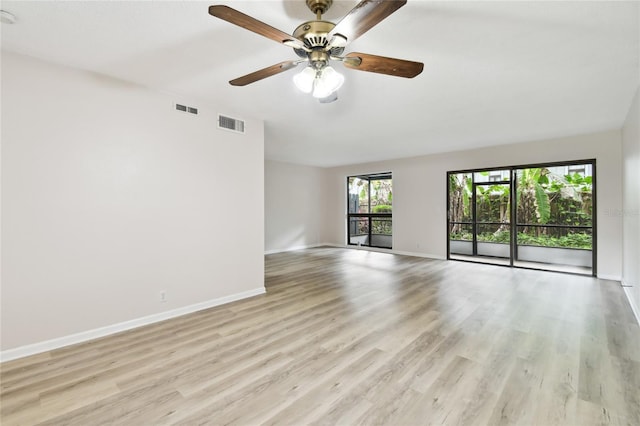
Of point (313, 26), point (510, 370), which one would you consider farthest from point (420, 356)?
point (313, 26)

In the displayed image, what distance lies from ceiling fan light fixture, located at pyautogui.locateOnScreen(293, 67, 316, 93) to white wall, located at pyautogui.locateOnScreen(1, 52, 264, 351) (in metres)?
1.99

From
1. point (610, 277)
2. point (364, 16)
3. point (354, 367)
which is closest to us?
point (364, 16)

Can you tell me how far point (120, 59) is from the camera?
2504 millimetres

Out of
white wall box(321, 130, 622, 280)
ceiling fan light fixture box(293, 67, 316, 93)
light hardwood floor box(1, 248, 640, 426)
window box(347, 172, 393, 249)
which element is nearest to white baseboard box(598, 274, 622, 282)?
white wall box(321, 130, 622, 280)

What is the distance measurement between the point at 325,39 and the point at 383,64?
1.41 feet

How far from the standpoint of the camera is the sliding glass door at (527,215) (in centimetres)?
540

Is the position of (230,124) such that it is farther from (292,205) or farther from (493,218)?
(493,218)

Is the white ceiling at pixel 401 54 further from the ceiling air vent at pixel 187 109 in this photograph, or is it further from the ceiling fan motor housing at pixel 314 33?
the ceiling fan motor housing at pixel 314 33

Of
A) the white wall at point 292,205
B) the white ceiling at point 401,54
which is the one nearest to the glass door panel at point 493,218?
the white ceiling at point 401,54

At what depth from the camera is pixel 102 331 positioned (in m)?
2.80

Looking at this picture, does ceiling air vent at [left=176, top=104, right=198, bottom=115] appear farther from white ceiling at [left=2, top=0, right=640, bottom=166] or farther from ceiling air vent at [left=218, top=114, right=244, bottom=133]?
ceiling air vent at [left=218, top=114, right=244, bottom=133]

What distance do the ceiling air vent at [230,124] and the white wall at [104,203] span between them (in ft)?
0.27

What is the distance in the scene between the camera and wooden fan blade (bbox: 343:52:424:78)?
182cm

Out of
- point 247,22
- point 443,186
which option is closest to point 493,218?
point 443,186
